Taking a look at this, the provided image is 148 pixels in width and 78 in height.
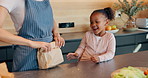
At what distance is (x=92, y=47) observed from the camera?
1529 millimetres

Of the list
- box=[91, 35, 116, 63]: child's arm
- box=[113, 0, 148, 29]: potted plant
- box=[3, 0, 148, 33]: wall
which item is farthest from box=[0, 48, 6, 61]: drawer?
box=[113, 0, 148, 29]: potted plant

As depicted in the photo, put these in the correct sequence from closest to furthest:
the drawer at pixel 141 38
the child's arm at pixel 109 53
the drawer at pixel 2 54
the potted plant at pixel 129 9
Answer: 1. the child's arm at pixel 109 53
2. the drawer at pixel 2 54
3. the drawer at pixel 141 38
4. the potted plant at pixel 129 9

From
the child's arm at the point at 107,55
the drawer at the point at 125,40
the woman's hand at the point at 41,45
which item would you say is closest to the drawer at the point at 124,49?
the drawer at the point at 125,40

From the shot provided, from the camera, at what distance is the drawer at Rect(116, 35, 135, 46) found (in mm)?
2682

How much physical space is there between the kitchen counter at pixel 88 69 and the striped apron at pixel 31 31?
0.10 metres

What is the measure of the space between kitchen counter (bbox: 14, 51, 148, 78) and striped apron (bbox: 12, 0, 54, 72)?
0.10 metres

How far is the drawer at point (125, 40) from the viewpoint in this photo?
268cm

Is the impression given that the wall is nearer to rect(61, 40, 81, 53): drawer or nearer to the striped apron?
rect(61, 40, 81, 53): drawer

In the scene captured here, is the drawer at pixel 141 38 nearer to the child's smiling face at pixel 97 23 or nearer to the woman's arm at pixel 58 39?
the child's smiling face at pixel 97 23

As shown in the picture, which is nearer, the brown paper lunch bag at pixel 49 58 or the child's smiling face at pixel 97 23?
the brown paper lunch bag at pixel 49 58

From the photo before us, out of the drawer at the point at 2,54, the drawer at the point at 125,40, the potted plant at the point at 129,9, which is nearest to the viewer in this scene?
the drawer at the point at 2,54

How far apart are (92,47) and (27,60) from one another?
1.87 ft

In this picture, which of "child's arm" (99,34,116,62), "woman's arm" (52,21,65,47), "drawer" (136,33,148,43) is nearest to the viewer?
"woman's arm" (52,21,65,47)

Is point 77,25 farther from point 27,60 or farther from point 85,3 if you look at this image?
point 27,60
